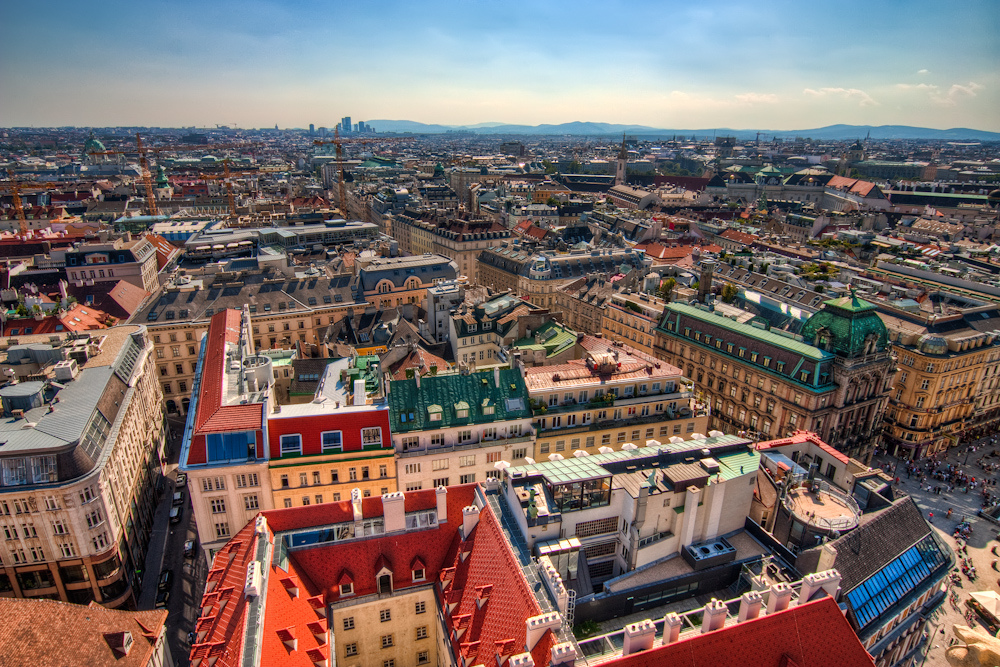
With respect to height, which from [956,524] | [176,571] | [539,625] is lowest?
[956,524]

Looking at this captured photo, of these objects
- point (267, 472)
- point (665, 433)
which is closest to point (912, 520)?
point (665, 433)

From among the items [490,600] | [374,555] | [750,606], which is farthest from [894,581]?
[374,555]

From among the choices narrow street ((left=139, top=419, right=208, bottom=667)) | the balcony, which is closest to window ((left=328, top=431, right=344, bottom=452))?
the balcony

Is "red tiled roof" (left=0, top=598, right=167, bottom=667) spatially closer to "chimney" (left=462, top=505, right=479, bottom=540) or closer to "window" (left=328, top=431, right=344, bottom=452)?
"window" (left=328, top=431, right=344, bottom=452)

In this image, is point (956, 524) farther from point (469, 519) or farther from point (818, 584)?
point (469, 519)

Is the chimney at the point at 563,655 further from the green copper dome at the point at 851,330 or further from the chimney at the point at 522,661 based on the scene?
the green copper dome at the point at 851,330

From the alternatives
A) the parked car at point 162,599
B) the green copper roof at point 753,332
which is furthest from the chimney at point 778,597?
the parked car at point 162,599
